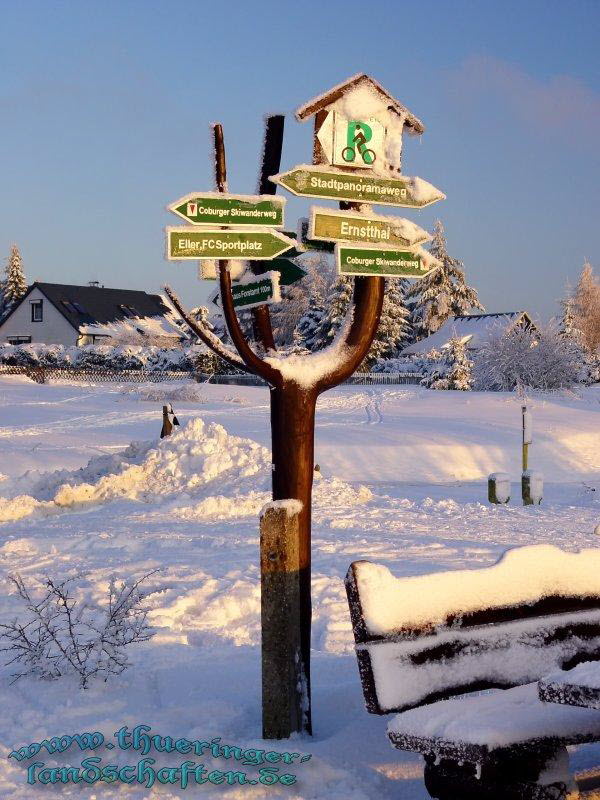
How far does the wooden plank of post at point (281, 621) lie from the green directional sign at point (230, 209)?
1448 millimetres

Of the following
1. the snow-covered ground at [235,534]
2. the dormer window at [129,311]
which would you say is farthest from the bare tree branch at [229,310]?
the dormer window at [129,311]

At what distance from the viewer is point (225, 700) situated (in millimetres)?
5055

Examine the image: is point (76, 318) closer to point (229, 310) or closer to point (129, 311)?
point (129, 311)

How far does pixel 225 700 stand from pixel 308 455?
140 cm

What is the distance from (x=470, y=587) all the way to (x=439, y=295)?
224 feet

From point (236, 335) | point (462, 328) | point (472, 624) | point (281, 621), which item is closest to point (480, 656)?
point (472, 624)

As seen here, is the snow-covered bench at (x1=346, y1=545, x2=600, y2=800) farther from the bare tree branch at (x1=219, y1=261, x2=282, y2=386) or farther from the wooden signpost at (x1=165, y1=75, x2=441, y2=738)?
the bare tree branch at (x1=219, y1=261, x2=282, y2=386)

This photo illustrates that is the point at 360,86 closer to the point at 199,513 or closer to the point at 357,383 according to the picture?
the point at 199,513

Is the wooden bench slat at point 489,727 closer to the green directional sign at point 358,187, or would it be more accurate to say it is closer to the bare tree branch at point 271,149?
the bare tree branch at point 271,149

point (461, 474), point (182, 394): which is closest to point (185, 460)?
point (461, 474)

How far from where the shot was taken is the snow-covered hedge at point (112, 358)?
52.1 meters

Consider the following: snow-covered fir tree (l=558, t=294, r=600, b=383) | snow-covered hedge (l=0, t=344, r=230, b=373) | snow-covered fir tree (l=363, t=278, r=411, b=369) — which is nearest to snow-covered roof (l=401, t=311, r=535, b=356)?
snow-covered fir tree (l=363, t=278, r=411, b=369)

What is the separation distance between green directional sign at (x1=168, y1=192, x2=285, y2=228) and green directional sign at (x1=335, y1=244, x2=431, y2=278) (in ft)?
1.31

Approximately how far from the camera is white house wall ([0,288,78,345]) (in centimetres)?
6350
